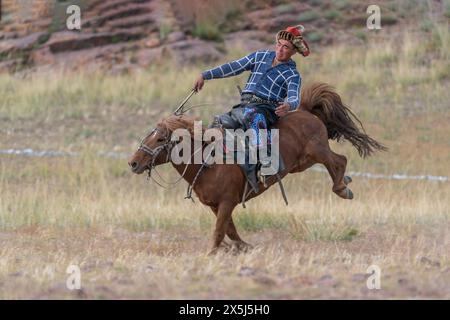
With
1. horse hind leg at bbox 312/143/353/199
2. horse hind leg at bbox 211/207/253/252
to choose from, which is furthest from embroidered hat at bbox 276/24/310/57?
horse hind leg at bbox 211/207/253/252

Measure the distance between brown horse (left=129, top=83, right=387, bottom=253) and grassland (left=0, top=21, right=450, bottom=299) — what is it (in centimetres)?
52

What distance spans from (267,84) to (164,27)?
14.8m

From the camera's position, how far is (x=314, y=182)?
18.0 metres

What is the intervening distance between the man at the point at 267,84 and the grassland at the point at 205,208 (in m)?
1.19

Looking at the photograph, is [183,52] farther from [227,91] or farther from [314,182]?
[314,182]

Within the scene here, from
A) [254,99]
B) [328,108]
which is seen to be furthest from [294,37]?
[328,108]

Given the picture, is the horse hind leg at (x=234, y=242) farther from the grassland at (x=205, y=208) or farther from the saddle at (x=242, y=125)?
the saddle at (x=242, y=125)

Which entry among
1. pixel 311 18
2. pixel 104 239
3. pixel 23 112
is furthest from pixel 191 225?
pixel 311 18

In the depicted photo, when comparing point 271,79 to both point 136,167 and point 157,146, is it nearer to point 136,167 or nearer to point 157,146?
point 157,146

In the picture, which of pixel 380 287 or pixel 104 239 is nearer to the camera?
pixel 380 287

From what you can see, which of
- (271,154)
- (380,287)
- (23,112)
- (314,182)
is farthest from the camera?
(23,112)

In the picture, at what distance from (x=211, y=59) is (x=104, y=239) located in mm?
12963

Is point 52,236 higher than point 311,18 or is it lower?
lower

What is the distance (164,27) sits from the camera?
2494 centimetres
